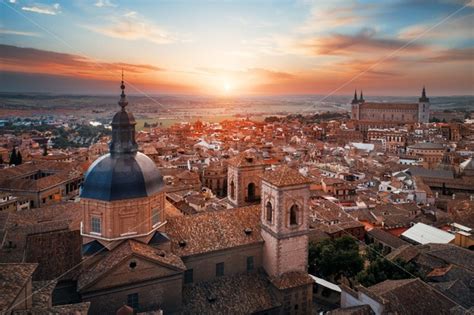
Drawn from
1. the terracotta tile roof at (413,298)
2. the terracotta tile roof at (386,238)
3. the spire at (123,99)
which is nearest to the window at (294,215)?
the terracotta tile roof at (413,298)

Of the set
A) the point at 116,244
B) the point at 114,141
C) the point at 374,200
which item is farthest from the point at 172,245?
the point at 374,200

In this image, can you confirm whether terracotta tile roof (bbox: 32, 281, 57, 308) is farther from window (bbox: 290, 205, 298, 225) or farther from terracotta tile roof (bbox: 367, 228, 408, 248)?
terracotta tile roof (bbox: 367, 228, 408, 248)

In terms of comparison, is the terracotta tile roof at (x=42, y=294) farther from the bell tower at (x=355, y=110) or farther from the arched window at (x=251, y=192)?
the bell tower at (x=355, y=110)

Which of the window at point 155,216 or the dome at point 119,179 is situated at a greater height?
the dome at point 119,179

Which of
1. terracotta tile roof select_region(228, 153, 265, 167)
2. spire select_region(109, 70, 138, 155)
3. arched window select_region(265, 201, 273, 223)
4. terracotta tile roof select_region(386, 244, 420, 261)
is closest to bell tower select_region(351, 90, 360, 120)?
terracotta tile roof select_region(386, 244, 420, 261)

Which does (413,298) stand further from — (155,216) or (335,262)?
(155,216)

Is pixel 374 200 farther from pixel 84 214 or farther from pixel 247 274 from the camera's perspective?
pixel 84 214
